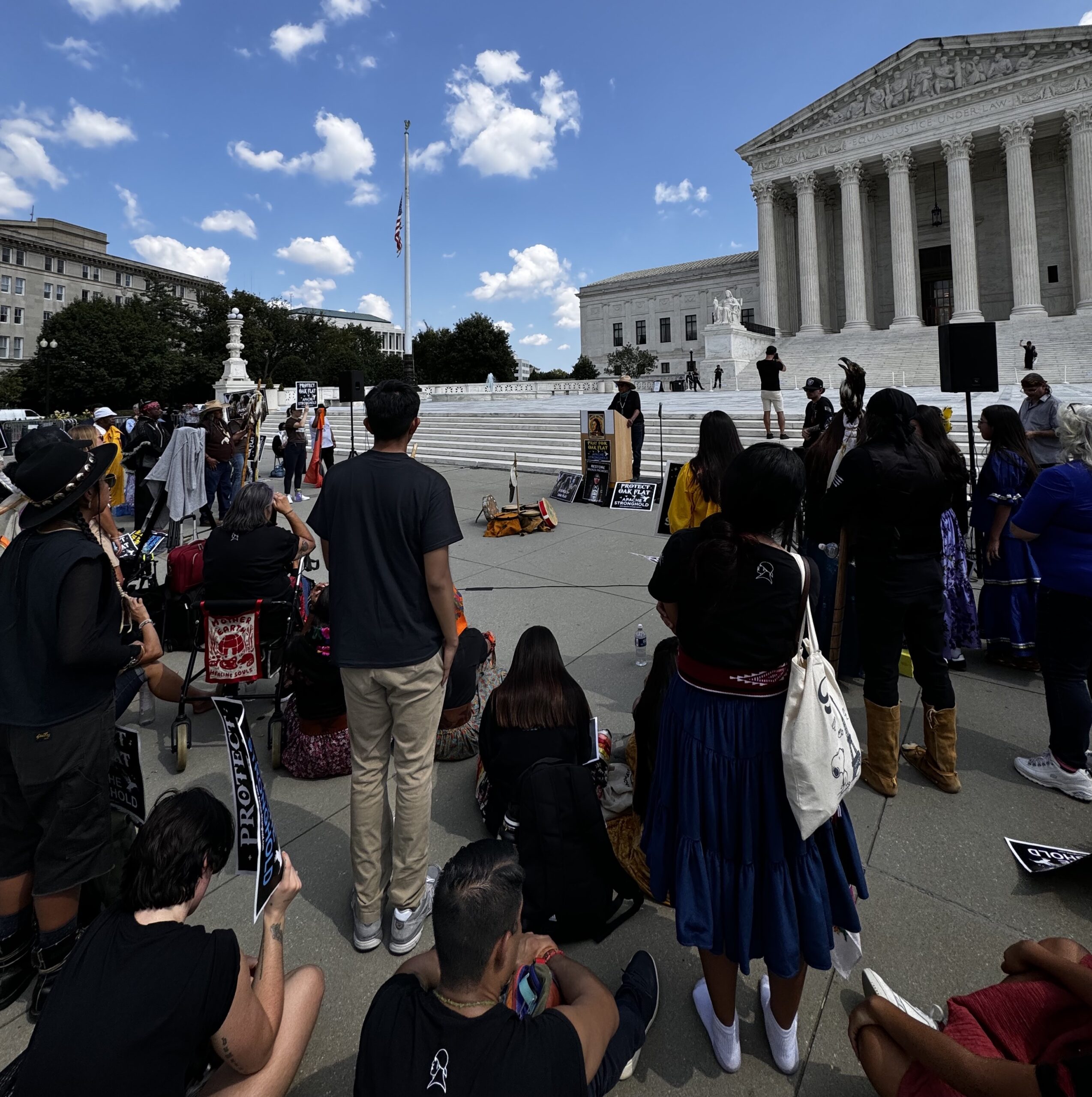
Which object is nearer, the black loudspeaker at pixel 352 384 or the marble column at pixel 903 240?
the black loudspeaker at pixel 352 384

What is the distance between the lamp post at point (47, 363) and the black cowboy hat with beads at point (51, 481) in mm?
57147

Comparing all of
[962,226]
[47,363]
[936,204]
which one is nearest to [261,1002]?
[962,226]

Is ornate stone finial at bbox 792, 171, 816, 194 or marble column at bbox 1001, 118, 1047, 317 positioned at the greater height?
ornate stone finial at bbox 792, 171, 816, 194

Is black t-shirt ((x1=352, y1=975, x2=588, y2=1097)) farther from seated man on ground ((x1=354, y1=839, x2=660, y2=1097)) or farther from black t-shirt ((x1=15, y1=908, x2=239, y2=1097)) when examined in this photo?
black t-shirt ((x1=15, y1=908, x2=239, y2=1097))

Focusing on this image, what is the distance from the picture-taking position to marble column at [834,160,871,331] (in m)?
38.6

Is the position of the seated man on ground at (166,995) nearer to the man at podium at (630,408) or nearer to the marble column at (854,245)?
the man at podium at (630,408)

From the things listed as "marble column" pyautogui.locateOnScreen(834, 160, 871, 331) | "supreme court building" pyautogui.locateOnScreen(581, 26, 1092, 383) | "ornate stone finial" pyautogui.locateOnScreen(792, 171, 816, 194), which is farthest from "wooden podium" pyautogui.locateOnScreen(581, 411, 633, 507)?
"ornate stone finial" pyautogui.locateOnScreen(792, 171, 816, 194)

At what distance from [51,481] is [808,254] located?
46.0 meters

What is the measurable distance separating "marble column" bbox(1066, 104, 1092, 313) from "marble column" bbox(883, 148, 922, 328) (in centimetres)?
727

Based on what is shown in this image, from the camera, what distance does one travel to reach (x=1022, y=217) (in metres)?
34.3

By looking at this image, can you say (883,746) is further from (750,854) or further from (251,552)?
(251,552)

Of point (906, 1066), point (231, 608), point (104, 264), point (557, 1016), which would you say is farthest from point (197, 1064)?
point (104, 264)

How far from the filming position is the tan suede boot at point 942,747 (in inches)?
140

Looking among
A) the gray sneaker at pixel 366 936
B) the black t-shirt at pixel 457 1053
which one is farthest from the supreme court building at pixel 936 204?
the black t-shirt at pixel 457 1053
